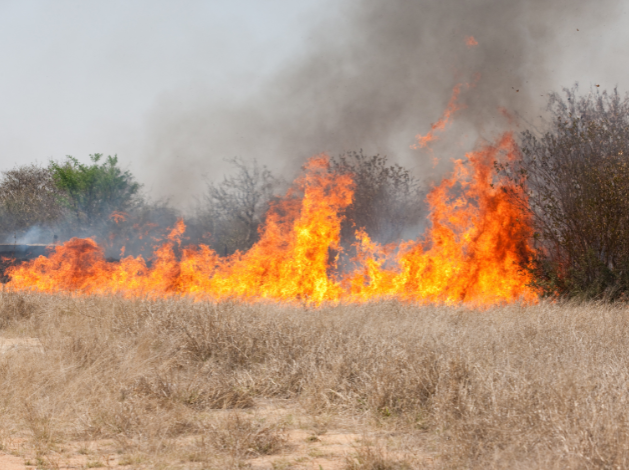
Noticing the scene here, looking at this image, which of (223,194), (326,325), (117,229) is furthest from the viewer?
(223,194)

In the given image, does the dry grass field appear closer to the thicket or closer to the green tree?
the thicket

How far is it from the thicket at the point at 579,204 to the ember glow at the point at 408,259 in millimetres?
438

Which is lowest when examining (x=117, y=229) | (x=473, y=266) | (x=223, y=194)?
(x=473, y=266)

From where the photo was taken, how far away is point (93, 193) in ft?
70.2

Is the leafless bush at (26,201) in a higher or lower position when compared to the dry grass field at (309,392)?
higher

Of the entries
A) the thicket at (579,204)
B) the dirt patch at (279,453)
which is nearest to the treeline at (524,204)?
the thicket at (579,204)

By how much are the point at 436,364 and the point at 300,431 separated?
1473 mm

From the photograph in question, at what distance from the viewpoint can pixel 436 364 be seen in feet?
16.1

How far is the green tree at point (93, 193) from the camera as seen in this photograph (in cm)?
2062

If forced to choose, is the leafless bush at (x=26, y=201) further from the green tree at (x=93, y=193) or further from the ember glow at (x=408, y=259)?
the ember glow at (x=408, y=259)

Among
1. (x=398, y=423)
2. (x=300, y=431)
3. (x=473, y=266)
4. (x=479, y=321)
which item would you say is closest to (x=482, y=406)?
(x=398, y=423)

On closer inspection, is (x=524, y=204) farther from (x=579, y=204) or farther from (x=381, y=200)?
(x=381, y=200)

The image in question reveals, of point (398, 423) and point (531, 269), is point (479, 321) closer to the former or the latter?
point (398, 423)

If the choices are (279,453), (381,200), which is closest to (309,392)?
(279,453)
